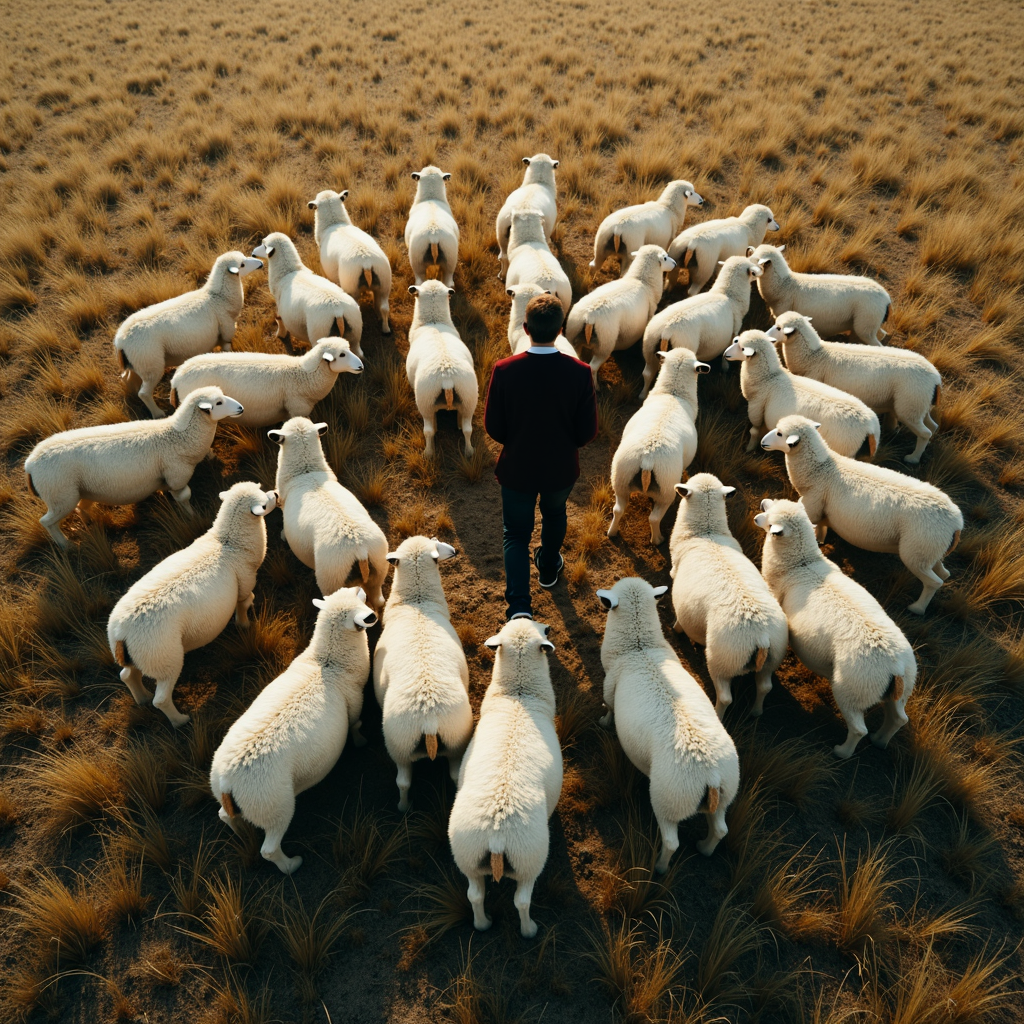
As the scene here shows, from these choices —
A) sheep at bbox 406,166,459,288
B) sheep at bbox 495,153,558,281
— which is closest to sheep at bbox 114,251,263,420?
sheep at bbox 406,166,459,288

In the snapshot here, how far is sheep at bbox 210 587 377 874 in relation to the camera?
361 centimetres

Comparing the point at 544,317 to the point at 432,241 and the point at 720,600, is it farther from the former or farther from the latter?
the point at 432,241

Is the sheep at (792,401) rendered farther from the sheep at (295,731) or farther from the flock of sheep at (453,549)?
the sheep at (295,731)

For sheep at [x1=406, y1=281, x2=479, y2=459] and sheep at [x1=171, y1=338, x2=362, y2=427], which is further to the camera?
sheep at [x1=171, y1=338, x2=362, y2=427]

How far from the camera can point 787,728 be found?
4.74 m

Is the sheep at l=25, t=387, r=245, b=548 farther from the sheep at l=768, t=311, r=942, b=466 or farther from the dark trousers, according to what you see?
the sheep at l=768, t=311, r=942, b=466

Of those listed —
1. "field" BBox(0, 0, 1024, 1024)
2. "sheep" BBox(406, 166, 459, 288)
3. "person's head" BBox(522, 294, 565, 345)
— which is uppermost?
"person's head" BBox(522, 294, 565, 345)

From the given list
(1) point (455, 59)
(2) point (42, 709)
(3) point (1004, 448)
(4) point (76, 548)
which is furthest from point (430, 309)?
(1) point (455, 59)

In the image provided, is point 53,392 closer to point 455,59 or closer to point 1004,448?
point 1004,448

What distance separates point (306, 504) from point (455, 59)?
53.2ft

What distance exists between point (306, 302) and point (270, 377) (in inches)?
51.6

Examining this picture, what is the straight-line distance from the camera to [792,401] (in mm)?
6410

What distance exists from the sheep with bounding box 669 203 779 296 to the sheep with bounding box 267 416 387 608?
19.9 feet

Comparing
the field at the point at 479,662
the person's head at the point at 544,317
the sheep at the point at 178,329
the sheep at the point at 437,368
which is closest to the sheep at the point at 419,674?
the field at the point at 479,662
